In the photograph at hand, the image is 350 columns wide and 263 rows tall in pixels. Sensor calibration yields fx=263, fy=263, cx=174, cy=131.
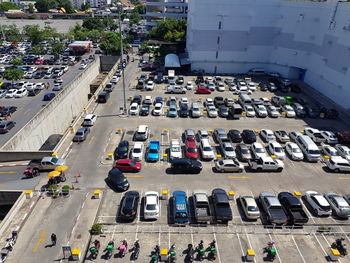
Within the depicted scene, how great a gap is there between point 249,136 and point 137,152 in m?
17.6

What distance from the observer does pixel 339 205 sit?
90.3 feet

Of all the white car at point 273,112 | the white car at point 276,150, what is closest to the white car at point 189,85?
the white car at point 273,112

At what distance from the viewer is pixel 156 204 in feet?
87.9

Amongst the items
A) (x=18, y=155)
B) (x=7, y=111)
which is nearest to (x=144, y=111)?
(x=18, y=155)

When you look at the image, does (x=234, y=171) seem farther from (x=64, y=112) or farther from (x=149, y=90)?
(x=64, y=112)

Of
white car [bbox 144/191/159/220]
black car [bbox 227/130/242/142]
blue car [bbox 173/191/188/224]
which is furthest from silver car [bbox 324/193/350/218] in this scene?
white car [bbox 144/191/159/220]

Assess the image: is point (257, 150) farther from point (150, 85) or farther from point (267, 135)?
point (150, 85)

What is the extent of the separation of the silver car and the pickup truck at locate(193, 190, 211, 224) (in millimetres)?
13628

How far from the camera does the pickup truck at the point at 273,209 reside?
25.8 meters

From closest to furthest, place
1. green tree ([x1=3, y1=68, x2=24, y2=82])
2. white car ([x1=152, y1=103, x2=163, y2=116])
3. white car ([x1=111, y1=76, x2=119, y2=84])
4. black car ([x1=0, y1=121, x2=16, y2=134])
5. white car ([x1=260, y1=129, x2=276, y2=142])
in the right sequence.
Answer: white car ([x1=260, y1=129, x2=276, y2=142]) < black car ([x1=0, y1=121, x2=16, y2=134]) < white car ([x1=152, y1=103, x2=163, y2=116]) < green tree ([x1=3, y1=68, x2=24, y2=82]) < white car ([x1=111, y1=76, x2=119, y2=84])

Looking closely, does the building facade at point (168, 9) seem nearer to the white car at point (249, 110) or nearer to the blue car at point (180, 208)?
the white car at point (249, 110)

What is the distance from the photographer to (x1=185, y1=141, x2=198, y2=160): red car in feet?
119

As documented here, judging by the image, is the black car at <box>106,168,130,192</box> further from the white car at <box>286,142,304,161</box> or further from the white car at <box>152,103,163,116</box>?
the white car at <box>286,142,304,161</box>

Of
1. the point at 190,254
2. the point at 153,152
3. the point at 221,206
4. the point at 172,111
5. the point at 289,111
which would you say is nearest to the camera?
the point at 190,254
